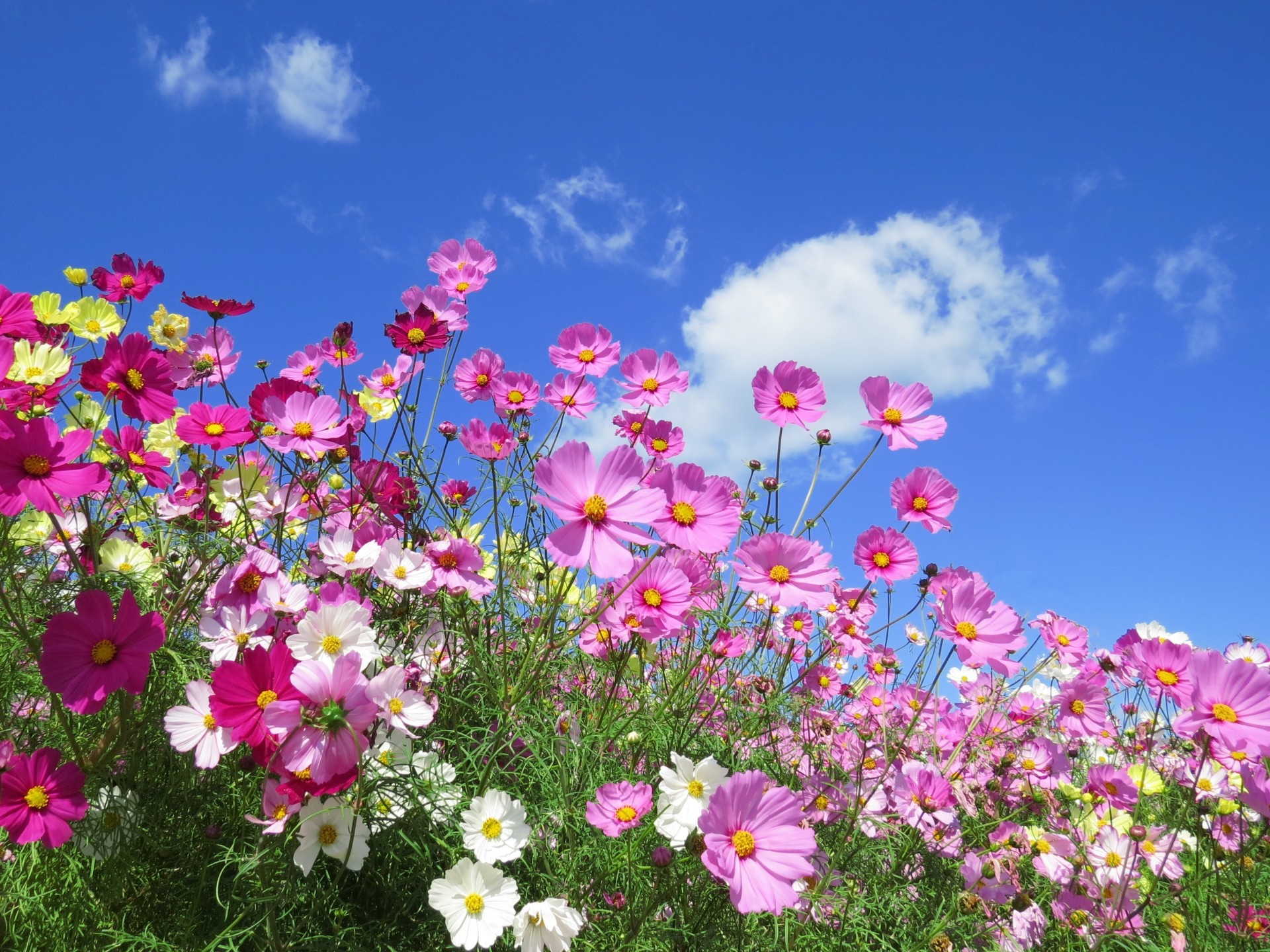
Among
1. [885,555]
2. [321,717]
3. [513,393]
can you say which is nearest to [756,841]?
[321,717]

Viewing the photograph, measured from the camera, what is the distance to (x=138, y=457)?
139cm

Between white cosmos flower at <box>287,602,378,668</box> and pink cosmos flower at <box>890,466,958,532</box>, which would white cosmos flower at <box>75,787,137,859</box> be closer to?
white cosmos flower at <box>287,602,378,668</box>

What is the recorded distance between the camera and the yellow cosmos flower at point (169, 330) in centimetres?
158

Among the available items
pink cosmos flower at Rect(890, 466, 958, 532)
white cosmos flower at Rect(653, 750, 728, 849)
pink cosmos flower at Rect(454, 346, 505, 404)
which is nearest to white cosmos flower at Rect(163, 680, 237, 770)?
white cosmos flower at Rect(653, 750, 728, 849)

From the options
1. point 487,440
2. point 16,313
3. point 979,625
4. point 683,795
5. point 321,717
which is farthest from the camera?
point 487,440

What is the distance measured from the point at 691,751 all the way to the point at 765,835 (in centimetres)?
53

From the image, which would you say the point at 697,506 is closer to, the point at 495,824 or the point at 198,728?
the point at 495,824

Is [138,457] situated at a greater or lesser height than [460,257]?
lesser

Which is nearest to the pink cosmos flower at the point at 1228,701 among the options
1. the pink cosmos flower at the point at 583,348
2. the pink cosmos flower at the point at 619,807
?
the pink cosmos flower at the point at 619,807

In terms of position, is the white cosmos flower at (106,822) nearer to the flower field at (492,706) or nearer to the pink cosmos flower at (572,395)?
the flower field at (492,706)

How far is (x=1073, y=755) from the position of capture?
2211mm

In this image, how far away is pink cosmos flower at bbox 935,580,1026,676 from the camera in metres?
1.29

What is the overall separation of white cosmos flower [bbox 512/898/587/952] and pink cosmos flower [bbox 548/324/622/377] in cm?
96

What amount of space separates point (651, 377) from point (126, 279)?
1.00 m
